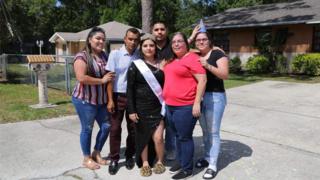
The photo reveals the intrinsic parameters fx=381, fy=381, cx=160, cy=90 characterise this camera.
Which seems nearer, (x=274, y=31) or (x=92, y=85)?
(x=92, y=85)

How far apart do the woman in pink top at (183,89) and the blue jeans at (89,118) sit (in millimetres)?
912

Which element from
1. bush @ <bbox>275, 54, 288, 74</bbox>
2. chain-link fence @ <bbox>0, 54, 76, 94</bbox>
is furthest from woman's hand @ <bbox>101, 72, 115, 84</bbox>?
bush @ <bbox>275, 54, 288, 74</bbox>

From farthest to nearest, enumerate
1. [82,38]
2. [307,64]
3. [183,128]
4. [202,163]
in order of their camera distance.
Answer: [82,38]
[307,64]
[202,163]
[183,128]

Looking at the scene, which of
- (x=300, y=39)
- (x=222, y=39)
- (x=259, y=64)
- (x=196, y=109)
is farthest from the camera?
(x=222, y=39)

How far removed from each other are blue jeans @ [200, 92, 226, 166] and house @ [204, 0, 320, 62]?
14.8 meters

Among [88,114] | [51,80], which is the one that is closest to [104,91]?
[88,114]

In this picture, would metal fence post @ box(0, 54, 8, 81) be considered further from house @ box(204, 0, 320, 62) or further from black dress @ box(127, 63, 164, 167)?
black dress @ box(127, 63, 164, 167)

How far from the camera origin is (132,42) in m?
4.55

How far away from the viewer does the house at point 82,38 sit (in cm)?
2826

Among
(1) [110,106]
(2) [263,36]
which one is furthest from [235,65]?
(1) [110,106]

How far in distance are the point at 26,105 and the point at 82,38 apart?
22.6m

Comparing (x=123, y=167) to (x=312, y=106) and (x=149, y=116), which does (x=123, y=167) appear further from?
(x=312, y=106)

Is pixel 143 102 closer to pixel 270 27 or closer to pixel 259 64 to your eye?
pixel 259 64

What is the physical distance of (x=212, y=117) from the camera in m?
4.48
